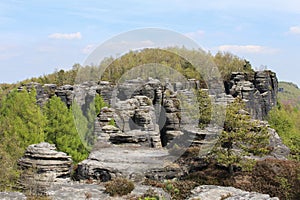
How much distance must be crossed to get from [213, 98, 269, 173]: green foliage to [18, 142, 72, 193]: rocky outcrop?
6520mm

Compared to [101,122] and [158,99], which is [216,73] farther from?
[101,122]

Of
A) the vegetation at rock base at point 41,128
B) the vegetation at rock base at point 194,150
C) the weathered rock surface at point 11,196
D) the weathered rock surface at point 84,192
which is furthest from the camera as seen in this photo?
the vegetation at rock base at point 41,128

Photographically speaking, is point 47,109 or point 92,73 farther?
point 92,73

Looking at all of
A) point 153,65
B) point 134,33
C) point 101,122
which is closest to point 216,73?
point 153,65

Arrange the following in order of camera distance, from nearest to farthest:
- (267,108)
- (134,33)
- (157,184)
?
(157,184)
(134,33)
(267,108)

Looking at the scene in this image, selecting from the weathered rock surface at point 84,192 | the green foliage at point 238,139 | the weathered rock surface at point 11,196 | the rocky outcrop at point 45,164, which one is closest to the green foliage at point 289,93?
the green foliage at point 238,139

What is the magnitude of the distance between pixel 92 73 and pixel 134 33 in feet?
78.0

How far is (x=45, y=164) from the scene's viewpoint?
15.4 meters

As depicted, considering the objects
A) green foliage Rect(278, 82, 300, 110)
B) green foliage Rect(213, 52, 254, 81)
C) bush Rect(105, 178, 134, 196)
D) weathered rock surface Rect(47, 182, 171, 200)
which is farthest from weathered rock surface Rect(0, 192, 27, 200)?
green foliage Rect(278, 82, 300, 110)

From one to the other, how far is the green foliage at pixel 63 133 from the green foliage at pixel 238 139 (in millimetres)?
12217

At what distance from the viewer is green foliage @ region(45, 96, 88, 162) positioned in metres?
25.6

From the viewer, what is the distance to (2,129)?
2245cm

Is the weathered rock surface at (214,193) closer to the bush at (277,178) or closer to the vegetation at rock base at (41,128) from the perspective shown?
the bush at (277,178)

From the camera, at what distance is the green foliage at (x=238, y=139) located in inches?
626
